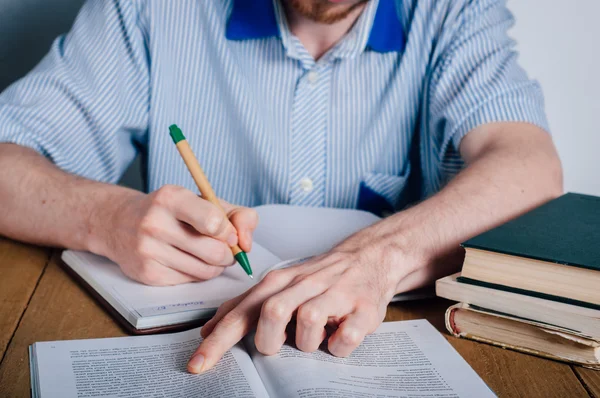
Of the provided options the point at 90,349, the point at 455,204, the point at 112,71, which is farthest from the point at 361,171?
the point at 90,349

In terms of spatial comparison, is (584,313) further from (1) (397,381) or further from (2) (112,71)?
(2) (112,71)

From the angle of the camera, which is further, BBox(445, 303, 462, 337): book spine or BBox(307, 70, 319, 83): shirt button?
BBox(307, 70, 319, 83): shirt button

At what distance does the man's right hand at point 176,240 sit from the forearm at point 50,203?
0.10m

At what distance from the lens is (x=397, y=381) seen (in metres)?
0.69

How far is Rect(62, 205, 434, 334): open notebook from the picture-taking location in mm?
825

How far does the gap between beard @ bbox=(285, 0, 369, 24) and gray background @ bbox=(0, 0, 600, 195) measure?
733 millimetres

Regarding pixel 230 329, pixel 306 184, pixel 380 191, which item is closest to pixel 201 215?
pixel 230 329

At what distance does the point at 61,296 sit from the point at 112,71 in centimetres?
64

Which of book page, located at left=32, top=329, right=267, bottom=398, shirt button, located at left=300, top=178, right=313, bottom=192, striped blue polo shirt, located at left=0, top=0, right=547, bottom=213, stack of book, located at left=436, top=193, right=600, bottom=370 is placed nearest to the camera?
book page, located at left=32, top=329, right=267, bottom=398

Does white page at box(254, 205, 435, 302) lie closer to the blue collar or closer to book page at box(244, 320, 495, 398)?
book page at box(244, 320, 495, 398)

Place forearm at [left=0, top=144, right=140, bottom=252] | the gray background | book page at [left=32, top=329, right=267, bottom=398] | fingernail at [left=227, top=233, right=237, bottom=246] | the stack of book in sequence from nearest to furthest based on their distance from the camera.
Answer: book page at [left=32, top=329, right=267, bottom=398]
the stack of book
fingernail at [left=227, top=233, right=237, bottom=246]
forearm at [left=0, top=144, right=140, bottom=252]
the gray background

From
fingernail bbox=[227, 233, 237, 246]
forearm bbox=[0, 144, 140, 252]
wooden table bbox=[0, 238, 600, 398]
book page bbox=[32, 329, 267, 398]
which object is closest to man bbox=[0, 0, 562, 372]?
forearm bbox=[0, 144, 140, 252]

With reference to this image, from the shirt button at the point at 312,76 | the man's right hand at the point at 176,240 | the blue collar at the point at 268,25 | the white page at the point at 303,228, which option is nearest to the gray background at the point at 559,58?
the blue collar at the point at 268,25

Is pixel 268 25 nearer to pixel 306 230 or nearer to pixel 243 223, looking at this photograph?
pixel 306 230
